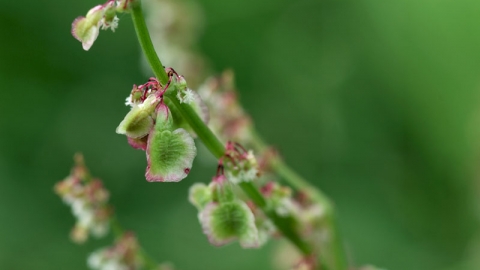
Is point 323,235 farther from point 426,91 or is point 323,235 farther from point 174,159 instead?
point 426,91

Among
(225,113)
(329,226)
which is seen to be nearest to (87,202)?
(225,113)

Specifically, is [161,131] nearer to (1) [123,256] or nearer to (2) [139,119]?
(2) [139,119]

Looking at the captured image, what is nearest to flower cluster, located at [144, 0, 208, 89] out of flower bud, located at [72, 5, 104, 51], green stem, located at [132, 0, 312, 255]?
green stem, located at [132, 0, 312, 255]

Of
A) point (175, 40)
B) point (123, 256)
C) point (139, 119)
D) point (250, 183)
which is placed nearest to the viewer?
point (139, 119)

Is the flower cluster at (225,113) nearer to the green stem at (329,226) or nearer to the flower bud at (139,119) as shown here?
the green stem at (329,226)

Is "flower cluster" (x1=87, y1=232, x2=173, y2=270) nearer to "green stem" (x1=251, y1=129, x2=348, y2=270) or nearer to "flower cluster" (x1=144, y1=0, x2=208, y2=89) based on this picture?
"green stem" (x1=251, y1=129, x2=348, y2=270)

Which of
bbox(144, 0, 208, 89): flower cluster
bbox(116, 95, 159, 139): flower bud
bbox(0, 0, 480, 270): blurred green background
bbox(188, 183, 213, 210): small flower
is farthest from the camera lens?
bbox(0, 0, 480, 270): blurred green background
